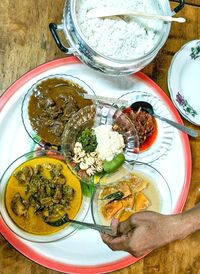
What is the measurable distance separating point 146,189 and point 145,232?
289 mm

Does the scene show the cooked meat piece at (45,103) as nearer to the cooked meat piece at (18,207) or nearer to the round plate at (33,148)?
the round plate at (33,148)

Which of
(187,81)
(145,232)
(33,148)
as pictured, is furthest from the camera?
(187,81)

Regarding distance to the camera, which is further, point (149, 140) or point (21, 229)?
point (149, 140)

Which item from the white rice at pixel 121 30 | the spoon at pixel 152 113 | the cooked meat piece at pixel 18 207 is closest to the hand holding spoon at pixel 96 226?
the cooked meat piece at pixel 18 207

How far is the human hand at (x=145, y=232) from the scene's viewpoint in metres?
1.21

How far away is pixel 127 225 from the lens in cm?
124

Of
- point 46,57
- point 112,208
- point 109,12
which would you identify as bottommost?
point 112,208

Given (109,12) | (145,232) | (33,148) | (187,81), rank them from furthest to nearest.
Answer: (187,81), (33,148), (109,12), (145,232)

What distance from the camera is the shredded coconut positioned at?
138cm

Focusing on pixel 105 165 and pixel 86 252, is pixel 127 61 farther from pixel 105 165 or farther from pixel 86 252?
pixel 86 252

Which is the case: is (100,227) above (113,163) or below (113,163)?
below

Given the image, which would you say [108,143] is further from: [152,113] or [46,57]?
[46,57]

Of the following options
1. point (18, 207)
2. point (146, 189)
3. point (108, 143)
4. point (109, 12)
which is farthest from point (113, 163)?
point (109, 12)

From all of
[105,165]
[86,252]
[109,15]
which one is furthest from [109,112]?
[86,252]
